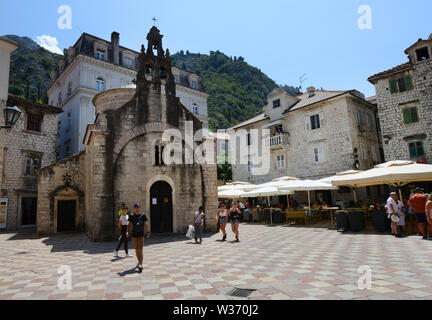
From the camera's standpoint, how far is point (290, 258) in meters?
7.94

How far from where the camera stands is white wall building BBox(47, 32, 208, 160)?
91.3 feet

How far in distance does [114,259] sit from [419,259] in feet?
30.2

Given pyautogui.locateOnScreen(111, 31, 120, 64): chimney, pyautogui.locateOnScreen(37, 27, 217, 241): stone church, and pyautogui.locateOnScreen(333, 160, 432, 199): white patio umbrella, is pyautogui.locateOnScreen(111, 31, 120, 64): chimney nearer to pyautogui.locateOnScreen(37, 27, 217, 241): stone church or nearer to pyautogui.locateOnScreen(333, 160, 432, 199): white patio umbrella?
pyautogui.locateOnScreen(37, 27, 217, 241): stone church

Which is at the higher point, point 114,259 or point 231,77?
point 231,77

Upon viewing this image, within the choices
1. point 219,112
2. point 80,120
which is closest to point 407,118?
point 80,120

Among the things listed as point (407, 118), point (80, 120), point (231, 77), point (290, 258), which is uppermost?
point (231, 77)

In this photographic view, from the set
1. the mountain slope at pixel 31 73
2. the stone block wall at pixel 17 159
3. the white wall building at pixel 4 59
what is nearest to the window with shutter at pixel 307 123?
the white wall building at pixel 4 59

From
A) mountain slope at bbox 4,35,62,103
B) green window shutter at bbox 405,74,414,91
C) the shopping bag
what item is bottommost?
the shopping bag

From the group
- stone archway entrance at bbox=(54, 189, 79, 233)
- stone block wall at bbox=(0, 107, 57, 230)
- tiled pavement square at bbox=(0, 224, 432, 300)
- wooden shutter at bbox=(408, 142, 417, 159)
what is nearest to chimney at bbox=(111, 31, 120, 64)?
stone block wall at bbox=(0, 107, 57, 230)

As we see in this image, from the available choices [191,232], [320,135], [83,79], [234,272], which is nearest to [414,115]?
[320,135]

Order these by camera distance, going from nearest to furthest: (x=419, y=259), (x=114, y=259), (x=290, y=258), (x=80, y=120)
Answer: (x=419, y=259) < (x=290, y=258) < (x=114, y=259) < (x=80, y=120)

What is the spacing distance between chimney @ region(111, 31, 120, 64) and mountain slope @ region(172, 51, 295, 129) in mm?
42194
